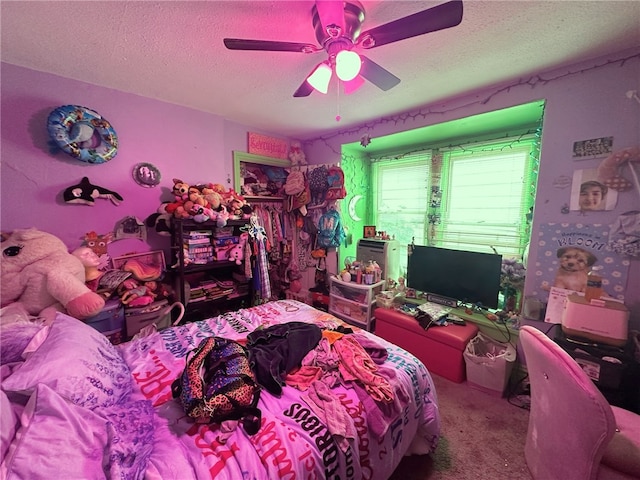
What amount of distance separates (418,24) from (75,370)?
186 cm

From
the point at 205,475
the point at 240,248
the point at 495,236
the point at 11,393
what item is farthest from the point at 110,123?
the point at 495,236

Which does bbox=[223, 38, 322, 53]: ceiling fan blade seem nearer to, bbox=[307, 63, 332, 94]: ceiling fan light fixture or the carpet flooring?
bbox=[307, 63, 332, 94]: ceiling fan light fixture

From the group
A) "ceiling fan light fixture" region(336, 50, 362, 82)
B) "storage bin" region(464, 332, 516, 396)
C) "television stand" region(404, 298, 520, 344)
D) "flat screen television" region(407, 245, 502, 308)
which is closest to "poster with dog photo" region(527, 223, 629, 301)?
"flat screen television" region(407, 245, 502, 308)

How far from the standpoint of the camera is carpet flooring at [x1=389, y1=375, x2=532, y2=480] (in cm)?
130

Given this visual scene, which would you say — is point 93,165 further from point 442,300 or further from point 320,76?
point 442,300

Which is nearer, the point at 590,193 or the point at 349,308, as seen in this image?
the point at 590,193

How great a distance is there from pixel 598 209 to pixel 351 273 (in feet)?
6.46

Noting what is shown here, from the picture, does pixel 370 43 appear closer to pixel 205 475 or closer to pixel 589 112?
pixel 589 112

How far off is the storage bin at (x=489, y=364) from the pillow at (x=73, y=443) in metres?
2.13

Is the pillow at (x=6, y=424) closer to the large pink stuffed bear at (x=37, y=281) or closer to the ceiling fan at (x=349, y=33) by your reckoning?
the large pink stuffed bear at (x=37, y=281)

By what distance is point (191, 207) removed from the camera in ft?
6.95

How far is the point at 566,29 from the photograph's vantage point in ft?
4.22

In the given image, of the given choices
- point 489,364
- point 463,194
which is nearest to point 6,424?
point 489,364

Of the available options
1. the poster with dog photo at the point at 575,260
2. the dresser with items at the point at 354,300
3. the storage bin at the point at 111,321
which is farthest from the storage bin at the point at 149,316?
the poster with dog photo at the point at 575,260
